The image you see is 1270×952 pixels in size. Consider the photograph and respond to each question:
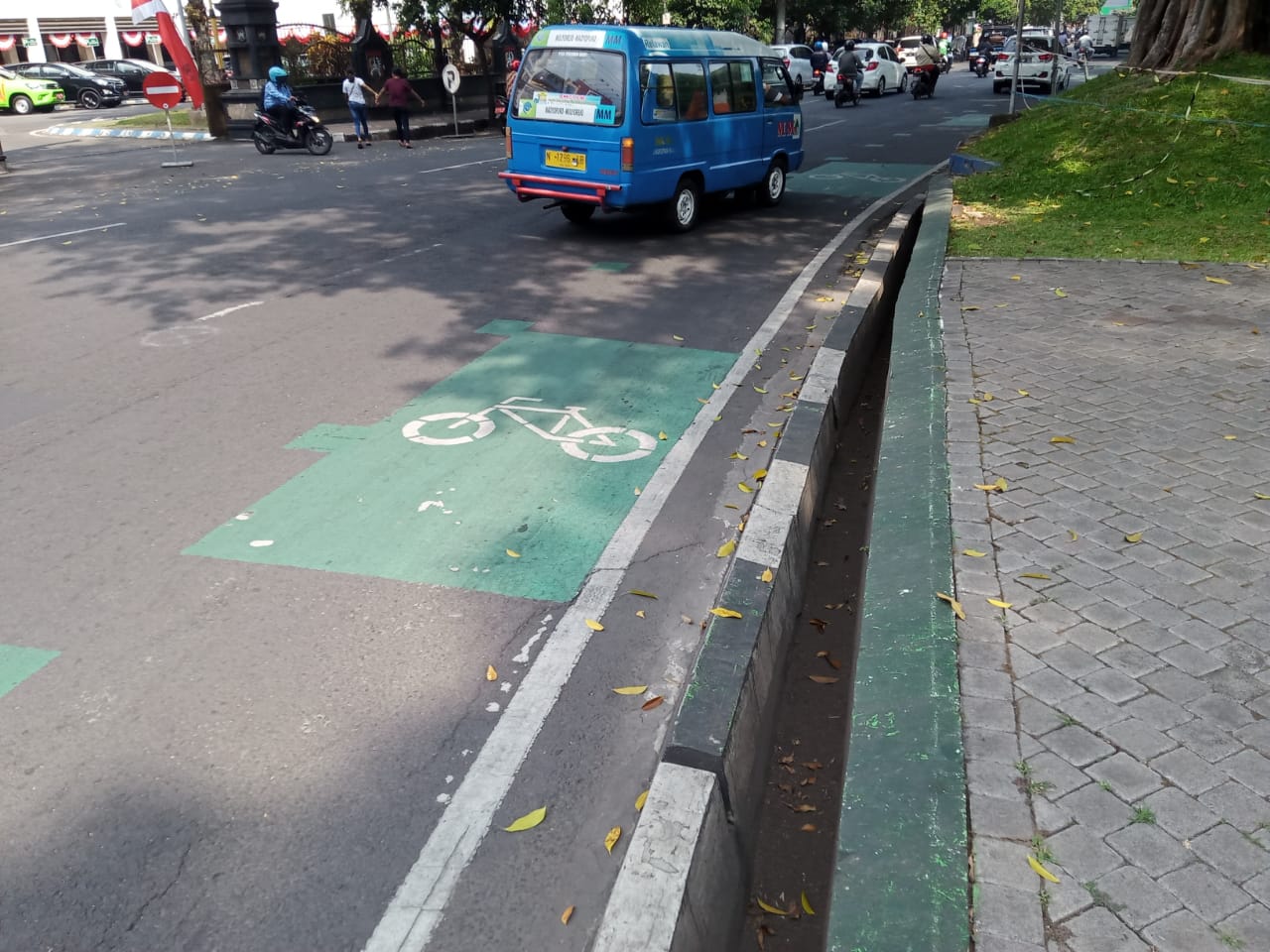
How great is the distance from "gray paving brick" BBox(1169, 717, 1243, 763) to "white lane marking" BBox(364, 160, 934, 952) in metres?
2.06

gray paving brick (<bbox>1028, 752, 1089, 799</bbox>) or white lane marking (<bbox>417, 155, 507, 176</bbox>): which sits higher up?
white lane marking (<bbox>417, 155, 507, 176</bbox>)

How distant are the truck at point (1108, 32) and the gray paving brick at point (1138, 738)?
64.7 m

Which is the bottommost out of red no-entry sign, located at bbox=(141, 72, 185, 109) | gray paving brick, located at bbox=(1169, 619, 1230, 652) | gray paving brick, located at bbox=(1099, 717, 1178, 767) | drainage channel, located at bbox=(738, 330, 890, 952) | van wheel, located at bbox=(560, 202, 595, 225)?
drainage channel, located at bbox=(738, 330, 890, 952)

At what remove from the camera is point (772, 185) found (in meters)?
14.0

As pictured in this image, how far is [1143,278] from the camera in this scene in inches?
345

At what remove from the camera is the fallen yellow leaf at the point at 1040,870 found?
2.63 m

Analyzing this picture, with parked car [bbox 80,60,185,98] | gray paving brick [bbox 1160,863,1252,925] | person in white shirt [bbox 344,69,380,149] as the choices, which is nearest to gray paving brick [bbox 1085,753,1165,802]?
gray paving brick [bbox 1160,863,1252,925]

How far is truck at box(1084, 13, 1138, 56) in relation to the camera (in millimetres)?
60062

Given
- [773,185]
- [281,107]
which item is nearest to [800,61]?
[281,107]

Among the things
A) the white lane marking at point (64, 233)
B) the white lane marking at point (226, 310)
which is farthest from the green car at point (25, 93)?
the white lane marking at point (226, 310)

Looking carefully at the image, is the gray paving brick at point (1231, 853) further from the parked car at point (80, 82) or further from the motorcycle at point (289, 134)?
the parked car at point (80, 82)

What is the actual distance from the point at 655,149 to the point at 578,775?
30.3 feet

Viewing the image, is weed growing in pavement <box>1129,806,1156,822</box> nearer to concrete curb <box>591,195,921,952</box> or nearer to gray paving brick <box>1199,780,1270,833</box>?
gray paving brick <box>1199,780,1270,833</box>

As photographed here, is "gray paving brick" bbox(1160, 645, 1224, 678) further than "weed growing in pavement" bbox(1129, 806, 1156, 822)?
Yes
